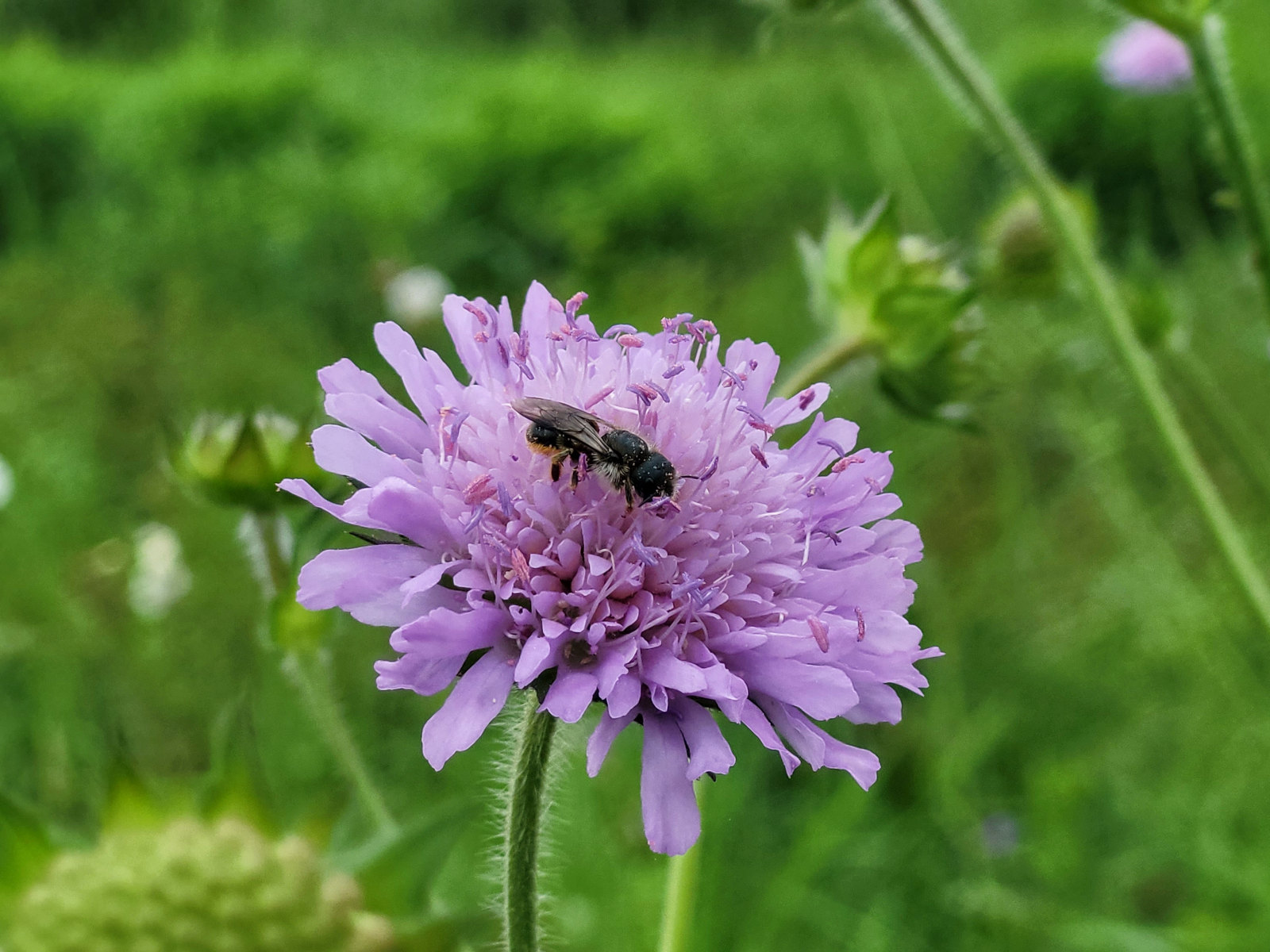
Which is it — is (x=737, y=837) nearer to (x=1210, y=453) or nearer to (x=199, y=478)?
(x=199, y=478)

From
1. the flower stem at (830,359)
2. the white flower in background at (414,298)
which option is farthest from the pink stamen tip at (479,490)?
the white flower in background at (414,298)

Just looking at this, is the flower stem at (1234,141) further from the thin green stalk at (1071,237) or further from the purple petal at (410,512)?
the purple petal at (410,512)

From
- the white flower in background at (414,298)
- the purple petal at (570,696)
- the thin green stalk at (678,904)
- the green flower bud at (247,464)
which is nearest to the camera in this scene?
the purple petal at (570,696)

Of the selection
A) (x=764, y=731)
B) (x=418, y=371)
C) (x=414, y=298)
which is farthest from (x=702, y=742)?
(x=414, y=298)

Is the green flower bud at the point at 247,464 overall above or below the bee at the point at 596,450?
above

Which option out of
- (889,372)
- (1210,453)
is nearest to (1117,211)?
(1210,453)

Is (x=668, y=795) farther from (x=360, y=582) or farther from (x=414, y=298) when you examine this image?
(x=414, y=298)

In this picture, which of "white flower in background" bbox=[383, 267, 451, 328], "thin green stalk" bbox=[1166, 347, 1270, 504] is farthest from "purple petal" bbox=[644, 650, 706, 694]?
"white flower in background" bbox=[383, 267, 451, 328]
